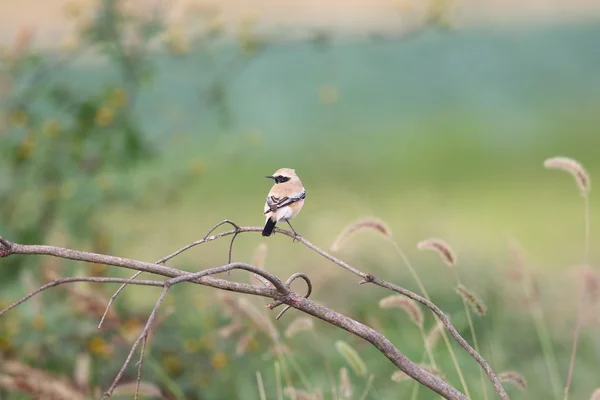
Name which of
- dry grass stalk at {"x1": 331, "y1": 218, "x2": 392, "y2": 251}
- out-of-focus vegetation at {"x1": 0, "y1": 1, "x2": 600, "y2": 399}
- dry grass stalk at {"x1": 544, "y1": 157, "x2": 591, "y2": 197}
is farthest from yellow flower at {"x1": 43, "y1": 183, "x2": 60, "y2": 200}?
dry grass stalk at {"x1": 544, "y1": 157, "x2": 591, "y2": 197}

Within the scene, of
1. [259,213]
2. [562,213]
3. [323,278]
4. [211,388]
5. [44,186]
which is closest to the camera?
[323,278]

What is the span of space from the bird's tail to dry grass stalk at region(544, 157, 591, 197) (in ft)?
1.84

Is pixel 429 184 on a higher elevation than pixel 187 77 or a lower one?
higher

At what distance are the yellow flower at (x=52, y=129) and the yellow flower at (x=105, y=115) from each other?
18cm

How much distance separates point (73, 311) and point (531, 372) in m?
1.90

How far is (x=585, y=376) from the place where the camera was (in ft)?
12.1

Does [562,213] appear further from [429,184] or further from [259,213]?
[259,213]

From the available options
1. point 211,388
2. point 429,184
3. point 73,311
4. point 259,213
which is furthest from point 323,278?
point 429,184

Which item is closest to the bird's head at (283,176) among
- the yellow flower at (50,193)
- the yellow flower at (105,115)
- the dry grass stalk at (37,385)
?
the dry grass stalk at (37,385)

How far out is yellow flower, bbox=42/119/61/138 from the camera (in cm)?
388

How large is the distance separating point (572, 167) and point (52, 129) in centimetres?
262

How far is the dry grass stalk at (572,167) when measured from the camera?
1.78m

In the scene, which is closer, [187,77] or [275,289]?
[275,289]

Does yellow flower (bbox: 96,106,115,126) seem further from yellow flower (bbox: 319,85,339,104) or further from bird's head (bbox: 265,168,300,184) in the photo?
bird's head (bbox: 265,168,300,184)
